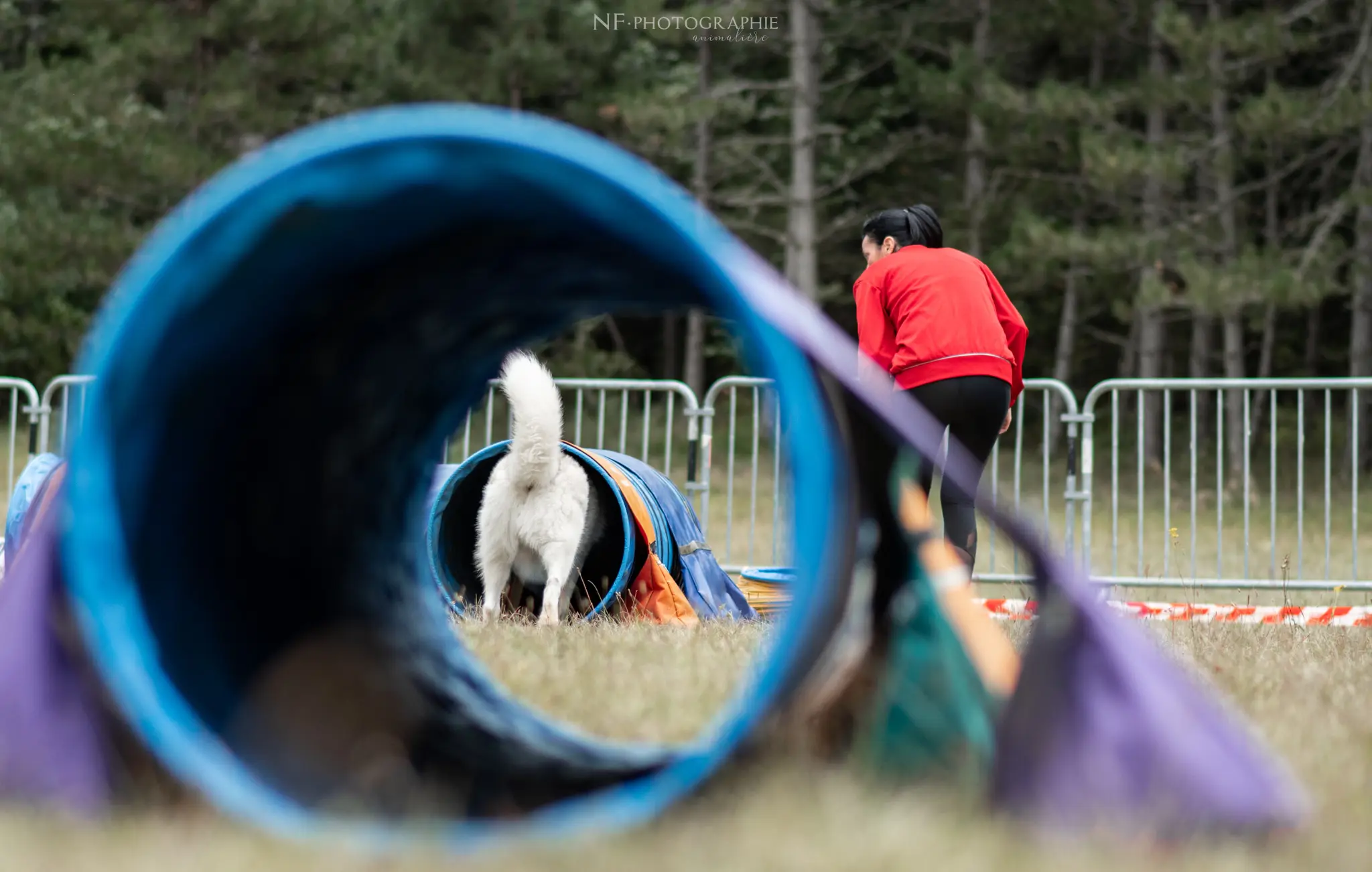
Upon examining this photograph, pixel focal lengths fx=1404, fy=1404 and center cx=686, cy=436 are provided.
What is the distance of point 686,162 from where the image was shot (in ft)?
72.0

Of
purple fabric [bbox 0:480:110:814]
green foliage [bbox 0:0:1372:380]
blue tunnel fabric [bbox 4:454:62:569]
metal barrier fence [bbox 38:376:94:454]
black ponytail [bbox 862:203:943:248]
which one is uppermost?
green foliage [bbox 0:0:1372:380]

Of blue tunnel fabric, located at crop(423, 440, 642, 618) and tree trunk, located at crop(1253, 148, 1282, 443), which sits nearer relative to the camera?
blue tunnel fabric, located at crop(423, 440, 642, 618)

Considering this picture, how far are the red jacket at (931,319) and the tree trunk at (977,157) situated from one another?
14612 mm

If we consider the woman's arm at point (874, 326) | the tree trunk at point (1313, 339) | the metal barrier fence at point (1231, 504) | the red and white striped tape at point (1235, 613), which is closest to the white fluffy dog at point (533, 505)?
the woman's arm at point (874, 326)

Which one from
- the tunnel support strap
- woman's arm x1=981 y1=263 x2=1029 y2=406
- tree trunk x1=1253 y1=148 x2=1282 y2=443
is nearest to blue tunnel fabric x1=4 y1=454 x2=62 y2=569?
the tunnel support strap

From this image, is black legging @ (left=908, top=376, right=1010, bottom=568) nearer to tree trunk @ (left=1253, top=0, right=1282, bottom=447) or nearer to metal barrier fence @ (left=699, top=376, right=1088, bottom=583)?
metal barrier fence @ (left=699, top=376, right=1088, bottom=583)

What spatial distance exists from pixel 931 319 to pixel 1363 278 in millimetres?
15098

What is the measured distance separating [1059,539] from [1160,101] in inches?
344

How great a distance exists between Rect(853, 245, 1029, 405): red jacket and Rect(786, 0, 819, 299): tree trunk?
12868 mm

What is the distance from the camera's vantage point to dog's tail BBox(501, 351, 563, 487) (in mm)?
5414

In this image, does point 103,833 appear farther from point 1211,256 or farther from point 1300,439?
point 1211,256

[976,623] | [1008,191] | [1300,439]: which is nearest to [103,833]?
[976,623]

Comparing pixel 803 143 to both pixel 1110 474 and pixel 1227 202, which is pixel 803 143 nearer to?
pixel 1227 202

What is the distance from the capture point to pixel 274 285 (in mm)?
2693
